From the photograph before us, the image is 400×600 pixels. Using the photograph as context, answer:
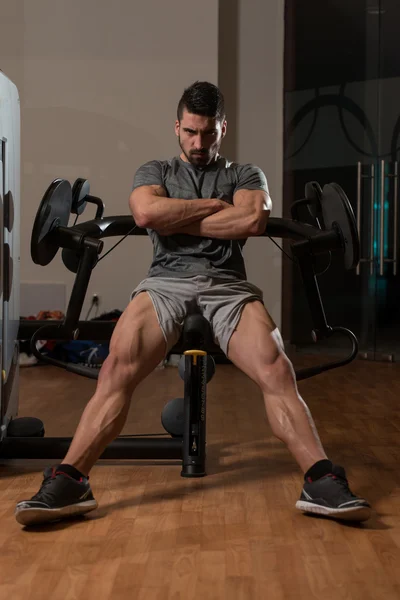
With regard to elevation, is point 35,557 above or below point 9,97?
below

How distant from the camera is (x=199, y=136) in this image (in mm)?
2510

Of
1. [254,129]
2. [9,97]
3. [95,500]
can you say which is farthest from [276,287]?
[95,500]

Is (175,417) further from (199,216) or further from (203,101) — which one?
(203,101)

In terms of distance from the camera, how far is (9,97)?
2.71m

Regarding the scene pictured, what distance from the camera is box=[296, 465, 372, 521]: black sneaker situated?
203 centimetres

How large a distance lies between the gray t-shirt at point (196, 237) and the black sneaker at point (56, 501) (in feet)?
2.19

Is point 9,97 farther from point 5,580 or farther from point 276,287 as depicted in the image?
point 276,287

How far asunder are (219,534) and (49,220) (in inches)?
38.7

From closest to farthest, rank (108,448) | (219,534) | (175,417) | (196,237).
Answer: (219,534), (196,237), (108,448), (175,417)

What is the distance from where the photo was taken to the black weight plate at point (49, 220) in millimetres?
2445

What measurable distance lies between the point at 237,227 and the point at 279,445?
995 millimetres

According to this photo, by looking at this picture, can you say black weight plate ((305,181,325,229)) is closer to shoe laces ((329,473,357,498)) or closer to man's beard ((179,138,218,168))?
man's beard ((179,138,218,168))

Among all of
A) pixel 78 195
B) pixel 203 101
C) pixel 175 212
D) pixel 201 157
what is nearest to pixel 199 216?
pixel 175 212

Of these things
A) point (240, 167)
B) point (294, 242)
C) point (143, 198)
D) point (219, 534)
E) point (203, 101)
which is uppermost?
point (203, 101)
